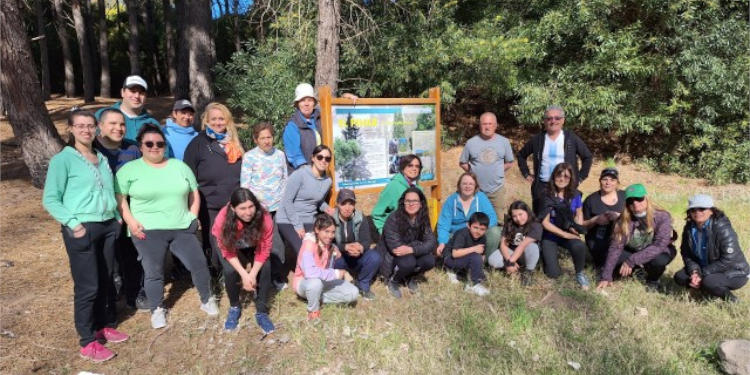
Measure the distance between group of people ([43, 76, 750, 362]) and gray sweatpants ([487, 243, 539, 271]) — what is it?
0.02 m

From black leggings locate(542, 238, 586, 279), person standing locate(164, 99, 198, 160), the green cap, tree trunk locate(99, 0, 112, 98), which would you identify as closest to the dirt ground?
person standing locate(164, 99, 198, 160)

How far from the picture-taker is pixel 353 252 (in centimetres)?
442

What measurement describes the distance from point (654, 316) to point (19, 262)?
7173 mm

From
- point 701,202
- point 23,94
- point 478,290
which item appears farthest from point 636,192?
point 23,94

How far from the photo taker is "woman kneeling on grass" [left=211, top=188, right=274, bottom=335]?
3.67 metres

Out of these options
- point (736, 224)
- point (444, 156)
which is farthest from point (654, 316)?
point (444, 156)

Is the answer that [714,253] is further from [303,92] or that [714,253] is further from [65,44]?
[65,44]

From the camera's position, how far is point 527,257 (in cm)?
481

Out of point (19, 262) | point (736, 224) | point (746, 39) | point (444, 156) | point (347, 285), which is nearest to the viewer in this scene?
point (347, 285)

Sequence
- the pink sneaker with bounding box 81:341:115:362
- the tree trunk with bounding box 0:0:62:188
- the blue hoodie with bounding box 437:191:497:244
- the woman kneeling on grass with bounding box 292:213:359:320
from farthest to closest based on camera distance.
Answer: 1. the tree trunk with bounding box 0:0:62:188
2. the blue hoodie with bounding box 437:191:497:244
3. the woman kneeling on grass with bounding box 292:213:359:320
4. the pink sneaker with bounding box 81:341:115:362

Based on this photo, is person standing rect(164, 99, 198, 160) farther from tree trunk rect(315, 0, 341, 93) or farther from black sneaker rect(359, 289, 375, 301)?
tree trunk rect(315, 0, 341, 93)

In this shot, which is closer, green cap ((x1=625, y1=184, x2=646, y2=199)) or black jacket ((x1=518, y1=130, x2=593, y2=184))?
green cap ((x1=625, y1=184, x2=646, y2=199))

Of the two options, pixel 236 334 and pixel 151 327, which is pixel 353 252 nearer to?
pixel 236 334

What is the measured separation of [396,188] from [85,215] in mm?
2925
